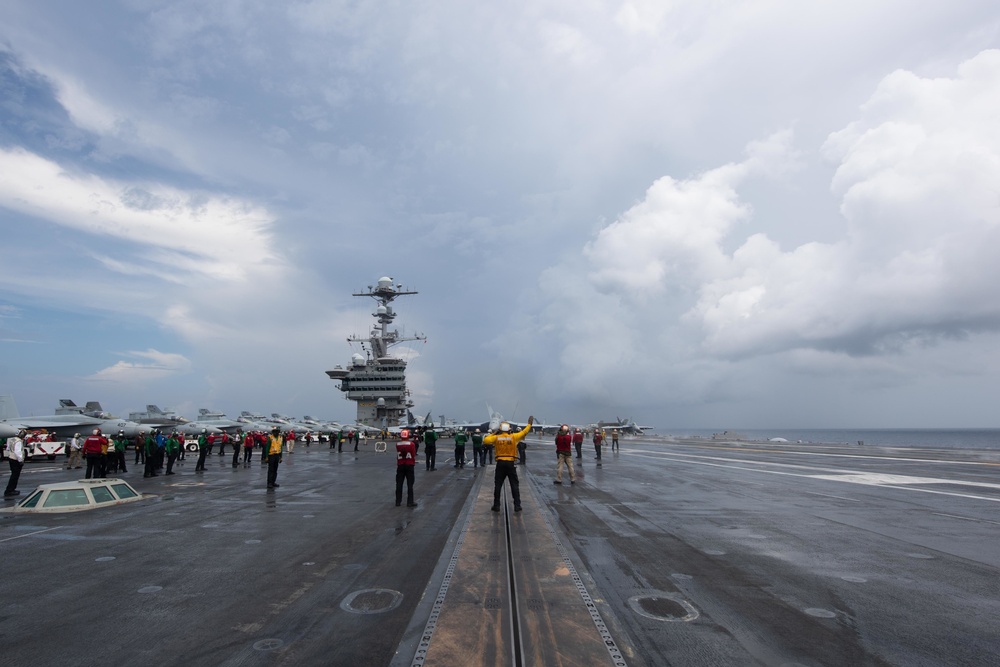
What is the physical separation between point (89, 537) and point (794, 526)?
1268 centimetres

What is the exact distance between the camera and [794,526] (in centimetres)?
939

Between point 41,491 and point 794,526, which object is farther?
point 41,491

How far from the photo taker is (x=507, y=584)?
5.76m

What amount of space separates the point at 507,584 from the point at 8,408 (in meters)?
50.0

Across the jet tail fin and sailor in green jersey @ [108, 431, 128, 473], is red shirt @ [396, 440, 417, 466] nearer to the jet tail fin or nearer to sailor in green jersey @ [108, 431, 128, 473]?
sailor in green jersey @ [108, 431, 128, 473]

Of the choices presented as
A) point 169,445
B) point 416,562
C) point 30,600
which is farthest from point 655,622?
point 169,445

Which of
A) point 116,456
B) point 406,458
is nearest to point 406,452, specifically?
point 406,458

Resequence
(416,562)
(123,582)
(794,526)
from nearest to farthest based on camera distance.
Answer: (123,582)
(416,562)
(794,526)

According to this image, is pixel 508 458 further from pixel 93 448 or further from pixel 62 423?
pixel 62 423

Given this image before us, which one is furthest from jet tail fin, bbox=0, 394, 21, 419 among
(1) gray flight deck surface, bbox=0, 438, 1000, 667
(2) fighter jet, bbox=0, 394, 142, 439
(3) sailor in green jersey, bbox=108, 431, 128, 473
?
(1) gray flight deck surface, bbox=0, 438, 1000, 667

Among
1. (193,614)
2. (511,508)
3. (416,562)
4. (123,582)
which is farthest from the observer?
(511,508)

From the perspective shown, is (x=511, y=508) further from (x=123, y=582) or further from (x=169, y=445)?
(x=169, y=445)

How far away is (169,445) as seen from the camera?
21141 mm

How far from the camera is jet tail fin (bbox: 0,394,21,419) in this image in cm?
3797
